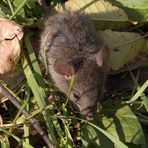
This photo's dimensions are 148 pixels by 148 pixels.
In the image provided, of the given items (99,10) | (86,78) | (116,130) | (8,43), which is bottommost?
(116,130)

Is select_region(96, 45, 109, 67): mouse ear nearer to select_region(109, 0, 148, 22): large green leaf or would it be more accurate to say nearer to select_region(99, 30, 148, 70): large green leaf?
select_region(99, 30, 148, 70): large green leaf

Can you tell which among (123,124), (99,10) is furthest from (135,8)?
(123,124)

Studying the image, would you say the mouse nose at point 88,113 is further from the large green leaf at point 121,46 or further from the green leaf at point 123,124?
the large green leaf at point 121,46

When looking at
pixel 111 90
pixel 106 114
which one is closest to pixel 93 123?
pixel 106 114

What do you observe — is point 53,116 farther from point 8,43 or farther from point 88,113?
point 8,43

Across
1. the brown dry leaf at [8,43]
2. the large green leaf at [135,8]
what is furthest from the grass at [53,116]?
the large green leaf at [135,8]

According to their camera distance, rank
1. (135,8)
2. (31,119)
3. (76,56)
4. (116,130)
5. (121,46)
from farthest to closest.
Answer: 1. (135,8)
2. (121,46)
3. (76,56)
4. (116,130)
5. (31,119)

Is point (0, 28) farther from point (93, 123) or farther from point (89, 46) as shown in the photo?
point (93, 123)
